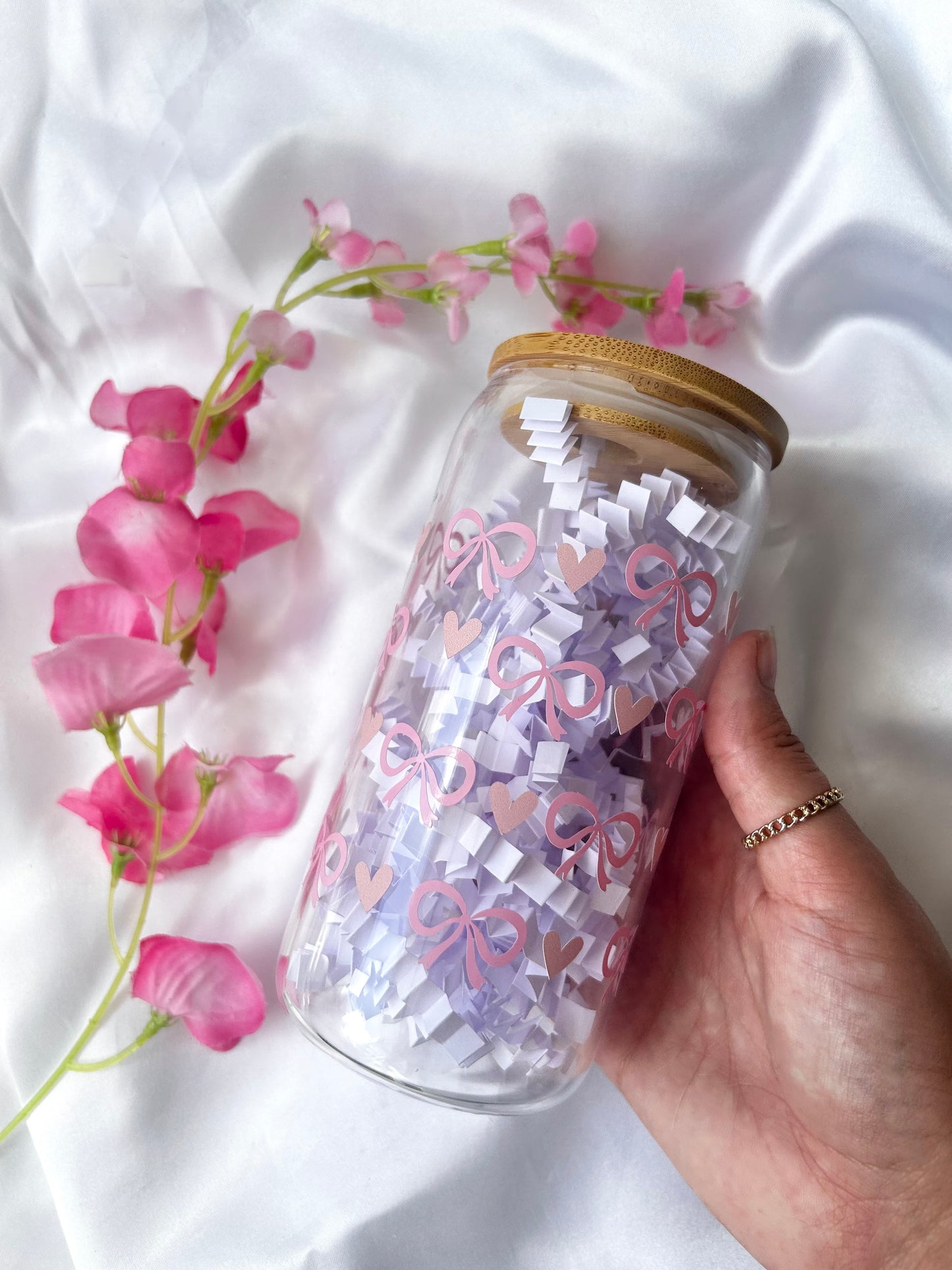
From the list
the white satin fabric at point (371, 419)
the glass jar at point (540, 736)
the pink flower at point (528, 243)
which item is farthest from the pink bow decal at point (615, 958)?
the pink flower at point (528, 243)

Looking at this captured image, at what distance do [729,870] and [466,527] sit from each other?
1.27ft

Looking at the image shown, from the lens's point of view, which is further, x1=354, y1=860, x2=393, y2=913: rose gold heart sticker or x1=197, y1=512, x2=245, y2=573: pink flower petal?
x1=197, y1=512, x2=245, y2=573: pink flower petal

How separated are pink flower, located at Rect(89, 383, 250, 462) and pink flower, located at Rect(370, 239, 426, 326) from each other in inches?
5.2

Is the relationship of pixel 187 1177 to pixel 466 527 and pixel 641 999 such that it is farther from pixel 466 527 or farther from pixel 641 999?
pixel 466 527

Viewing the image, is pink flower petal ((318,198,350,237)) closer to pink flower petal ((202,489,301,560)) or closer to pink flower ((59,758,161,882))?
pink flower petal ((202,489,301,560))

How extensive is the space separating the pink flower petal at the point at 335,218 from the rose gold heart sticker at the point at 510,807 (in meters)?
0.53

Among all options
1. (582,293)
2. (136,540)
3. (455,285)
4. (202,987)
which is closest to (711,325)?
(582,293)

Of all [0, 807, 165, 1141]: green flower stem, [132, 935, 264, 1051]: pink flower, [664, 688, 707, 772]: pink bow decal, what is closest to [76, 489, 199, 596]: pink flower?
[0, 807, 165, 1141]: green flower stem

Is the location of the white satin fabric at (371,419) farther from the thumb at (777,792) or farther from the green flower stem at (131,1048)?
the thumb at (777,792)

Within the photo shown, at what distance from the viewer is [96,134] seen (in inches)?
39.1

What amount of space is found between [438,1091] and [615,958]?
6.5 inches

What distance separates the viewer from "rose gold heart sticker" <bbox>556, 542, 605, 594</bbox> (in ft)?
2.40

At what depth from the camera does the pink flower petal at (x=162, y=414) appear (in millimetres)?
944

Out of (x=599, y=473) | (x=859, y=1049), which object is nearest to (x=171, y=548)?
(x=599, y=473)
